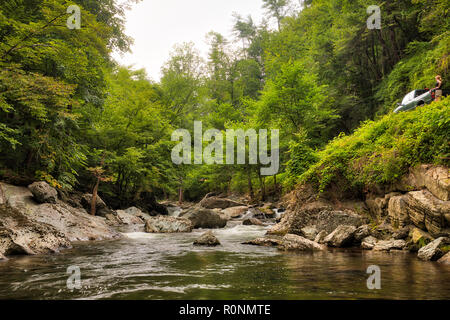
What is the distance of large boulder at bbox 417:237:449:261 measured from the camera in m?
5.04

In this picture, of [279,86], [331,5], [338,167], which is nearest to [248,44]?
[331,5]

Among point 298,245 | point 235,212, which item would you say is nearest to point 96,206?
point 235,212

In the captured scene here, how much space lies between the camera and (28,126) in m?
10.3

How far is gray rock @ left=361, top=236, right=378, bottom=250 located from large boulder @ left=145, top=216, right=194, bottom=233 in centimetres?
772

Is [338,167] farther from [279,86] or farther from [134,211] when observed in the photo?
[134,211]

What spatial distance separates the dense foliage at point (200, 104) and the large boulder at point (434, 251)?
7.22 ft

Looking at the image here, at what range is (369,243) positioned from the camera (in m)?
6.86

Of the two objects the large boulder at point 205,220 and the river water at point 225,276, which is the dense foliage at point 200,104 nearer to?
the river water at point 225,276

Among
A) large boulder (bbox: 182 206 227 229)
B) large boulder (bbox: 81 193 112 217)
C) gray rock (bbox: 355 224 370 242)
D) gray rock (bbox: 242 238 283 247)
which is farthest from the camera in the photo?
large boulder (bbox: 81 193 112 217)

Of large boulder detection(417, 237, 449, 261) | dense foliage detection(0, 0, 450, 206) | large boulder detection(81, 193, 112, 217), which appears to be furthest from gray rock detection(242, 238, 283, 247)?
large boulder detection(81, 193, 112, 217)

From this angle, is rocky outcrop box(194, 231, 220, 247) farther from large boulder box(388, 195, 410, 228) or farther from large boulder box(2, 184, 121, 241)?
large boulder box(388, 195, 410, 228)

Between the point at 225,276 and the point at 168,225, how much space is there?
8514 millimetres

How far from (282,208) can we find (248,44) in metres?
38.8

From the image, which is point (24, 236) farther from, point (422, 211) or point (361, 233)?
point (422, 211)
